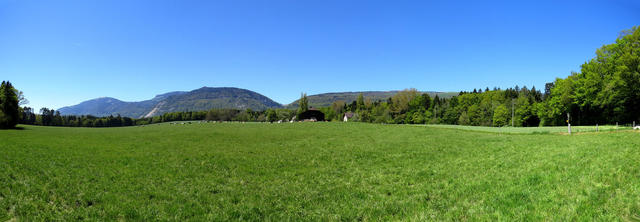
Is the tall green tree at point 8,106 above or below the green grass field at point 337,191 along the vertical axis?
above

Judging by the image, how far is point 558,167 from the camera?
12.1m

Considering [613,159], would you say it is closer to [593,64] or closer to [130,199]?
[130,199]

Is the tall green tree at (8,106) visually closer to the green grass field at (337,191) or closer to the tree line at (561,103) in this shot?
the green grass field at (337,191)

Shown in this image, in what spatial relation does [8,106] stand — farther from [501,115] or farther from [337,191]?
[501,115]

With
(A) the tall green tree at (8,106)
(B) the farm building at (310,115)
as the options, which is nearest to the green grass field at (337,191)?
(A) the tall green tree at (8,106)

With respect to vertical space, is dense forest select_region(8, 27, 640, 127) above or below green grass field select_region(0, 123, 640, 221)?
above

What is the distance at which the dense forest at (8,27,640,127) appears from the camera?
172 ft

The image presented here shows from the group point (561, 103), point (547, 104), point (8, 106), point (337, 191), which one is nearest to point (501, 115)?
point (547, 104)

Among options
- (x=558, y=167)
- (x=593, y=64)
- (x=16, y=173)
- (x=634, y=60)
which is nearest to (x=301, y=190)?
(x=558, y=167)

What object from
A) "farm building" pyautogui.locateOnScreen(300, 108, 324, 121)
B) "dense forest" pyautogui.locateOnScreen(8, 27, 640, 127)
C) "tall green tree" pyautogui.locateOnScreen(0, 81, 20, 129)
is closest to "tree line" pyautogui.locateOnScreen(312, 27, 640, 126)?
"dense forest" pyautogui.locateOnScreen(8, 27, 640, 127)

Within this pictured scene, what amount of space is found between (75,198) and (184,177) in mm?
4873

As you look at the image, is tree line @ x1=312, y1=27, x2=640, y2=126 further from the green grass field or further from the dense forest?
the green grass field

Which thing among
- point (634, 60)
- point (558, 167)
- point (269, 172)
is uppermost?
point (634, 60)

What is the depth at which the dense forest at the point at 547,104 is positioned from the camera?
52.5 metres
